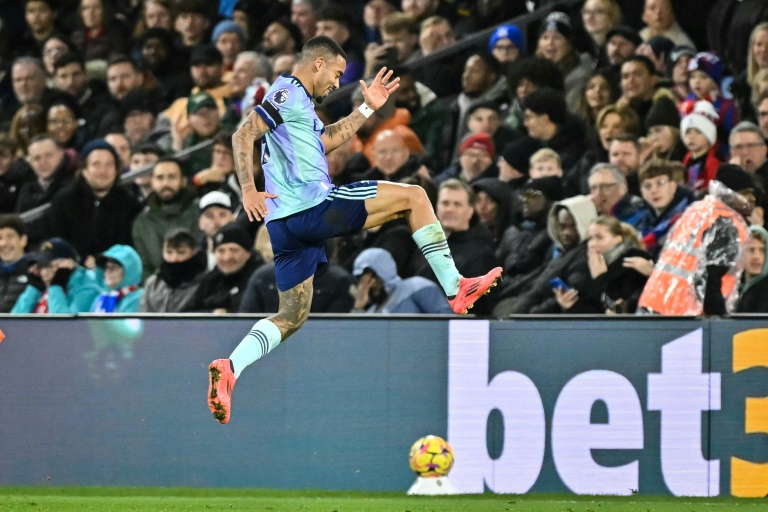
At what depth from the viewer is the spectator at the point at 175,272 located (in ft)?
40.7

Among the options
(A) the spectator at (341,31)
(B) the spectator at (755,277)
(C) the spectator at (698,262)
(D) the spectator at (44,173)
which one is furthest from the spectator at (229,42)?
(B) the spectator at (755,277)

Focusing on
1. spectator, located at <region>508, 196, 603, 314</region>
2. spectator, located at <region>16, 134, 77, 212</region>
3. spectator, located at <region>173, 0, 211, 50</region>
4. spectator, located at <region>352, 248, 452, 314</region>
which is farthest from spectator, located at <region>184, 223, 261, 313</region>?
spectator, located at <region>173, 0, 211, 50</region>

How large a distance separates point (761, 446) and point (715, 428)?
1.03 feet

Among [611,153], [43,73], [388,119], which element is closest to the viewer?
[611,153]

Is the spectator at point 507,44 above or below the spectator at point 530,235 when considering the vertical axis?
above

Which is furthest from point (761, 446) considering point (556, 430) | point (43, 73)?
point (43, 73)

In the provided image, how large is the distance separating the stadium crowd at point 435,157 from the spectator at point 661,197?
0.02 m

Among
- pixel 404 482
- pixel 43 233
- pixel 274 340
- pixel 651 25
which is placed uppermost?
pixel 651 25

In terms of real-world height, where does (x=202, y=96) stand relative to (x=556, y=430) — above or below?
above

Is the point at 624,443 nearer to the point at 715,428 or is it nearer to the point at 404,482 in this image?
the point at 715,428

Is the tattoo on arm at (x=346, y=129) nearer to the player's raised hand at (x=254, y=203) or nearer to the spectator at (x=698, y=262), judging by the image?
the player's raised hand at (x=254, y=203)

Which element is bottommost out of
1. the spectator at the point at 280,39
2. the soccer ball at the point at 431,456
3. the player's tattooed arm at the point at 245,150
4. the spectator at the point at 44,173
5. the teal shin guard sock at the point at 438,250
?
the soccer ball at the point at 431,456

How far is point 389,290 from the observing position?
1143 centimetres

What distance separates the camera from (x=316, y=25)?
51.3 feet
